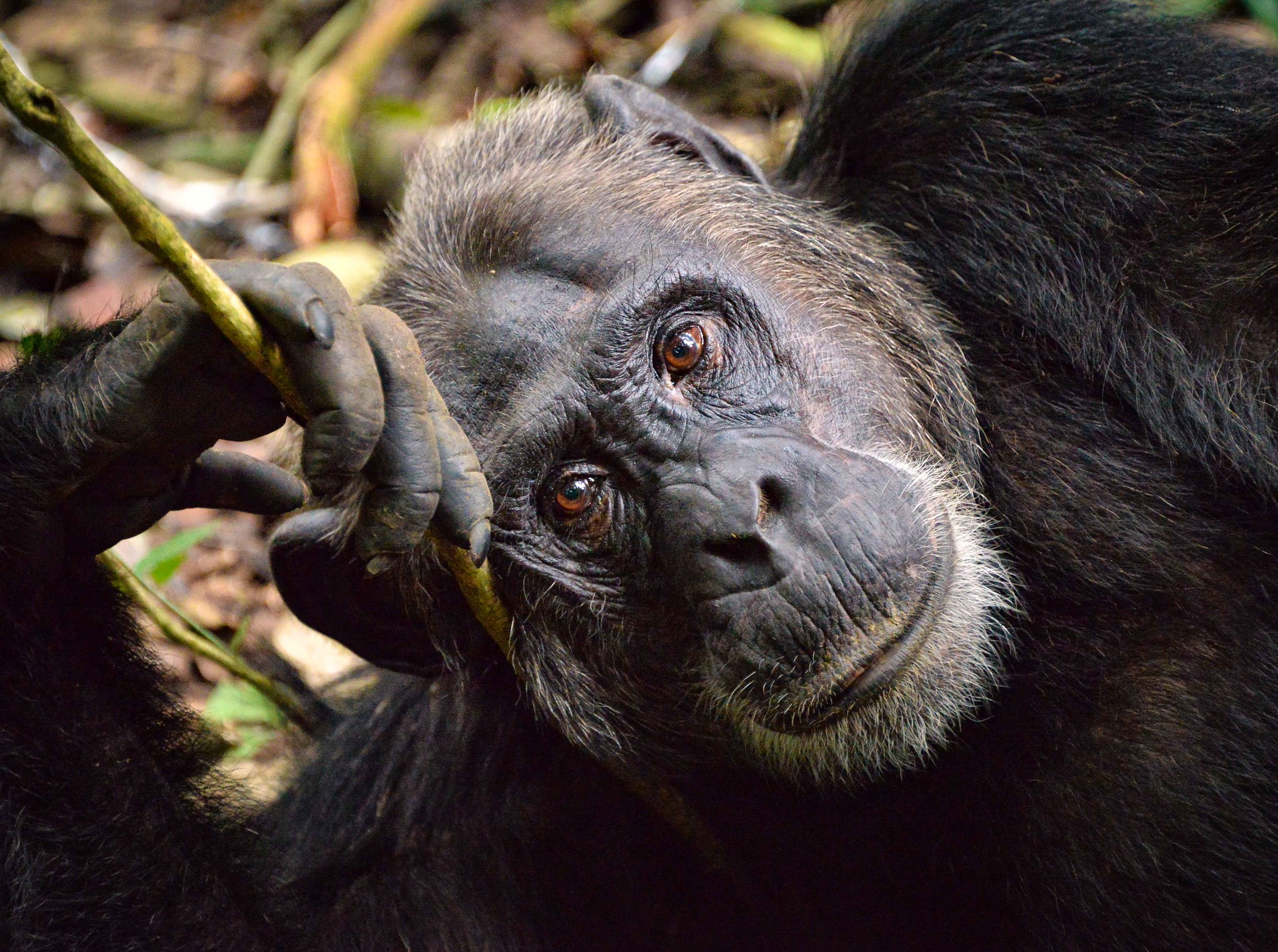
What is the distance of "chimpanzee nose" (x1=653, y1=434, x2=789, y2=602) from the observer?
10.8ft

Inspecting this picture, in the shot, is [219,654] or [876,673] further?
[219,654]

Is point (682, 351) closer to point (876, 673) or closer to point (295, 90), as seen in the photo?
point (876, 673)

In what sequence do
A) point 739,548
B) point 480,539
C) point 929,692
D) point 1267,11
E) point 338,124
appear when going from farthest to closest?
point 338,124
point 1267,11
point 929,692
point 739,548
point 480,539

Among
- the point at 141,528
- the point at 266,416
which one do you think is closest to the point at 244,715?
the point at 141,528

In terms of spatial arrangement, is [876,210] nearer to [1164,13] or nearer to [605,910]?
[1164,13]

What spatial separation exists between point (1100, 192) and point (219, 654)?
3628 millimetres

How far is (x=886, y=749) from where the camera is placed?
11.6 feet

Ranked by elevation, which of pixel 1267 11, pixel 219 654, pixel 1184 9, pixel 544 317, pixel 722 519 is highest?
pixel 1184 9

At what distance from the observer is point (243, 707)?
16.7 feet

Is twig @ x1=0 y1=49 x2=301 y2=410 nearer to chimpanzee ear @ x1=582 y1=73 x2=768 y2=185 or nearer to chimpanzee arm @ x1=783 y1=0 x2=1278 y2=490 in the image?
chimpanzee ear @ x1=582 y1=73 x2=768 y2=185

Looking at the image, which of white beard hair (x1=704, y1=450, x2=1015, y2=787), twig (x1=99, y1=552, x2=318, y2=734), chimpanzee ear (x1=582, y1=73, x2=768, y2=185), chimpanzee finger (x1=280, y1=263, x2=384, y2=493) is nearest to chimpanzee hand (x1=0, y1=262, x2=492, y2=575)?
chimpanzee finger (x1=280, y1=263, x2=384, y2=493)

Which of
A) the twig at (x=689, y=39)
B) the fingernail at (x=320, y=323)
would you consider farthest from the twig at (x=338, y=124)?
the fingernail at (x=320, y=323)

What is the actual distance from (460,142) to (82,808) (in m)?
2.71

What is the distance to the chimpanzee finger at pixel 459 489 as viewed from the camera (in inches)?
110
